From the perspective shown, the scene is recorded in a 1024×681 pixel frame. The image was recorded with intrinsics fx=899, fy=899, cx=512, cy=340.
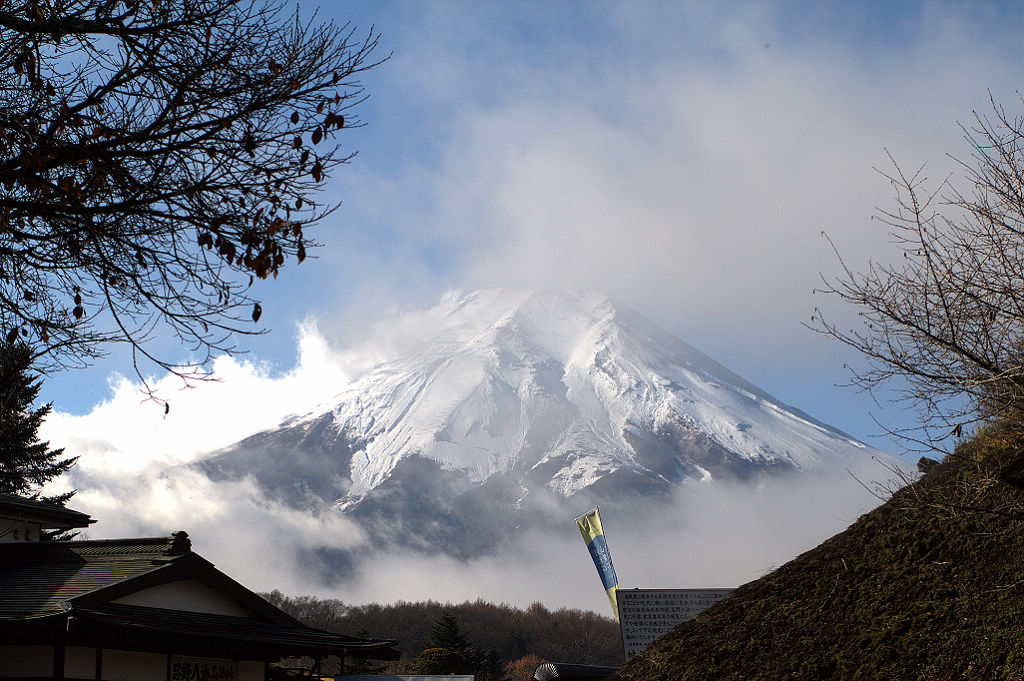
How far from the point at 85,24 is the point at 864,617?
9.01 meters

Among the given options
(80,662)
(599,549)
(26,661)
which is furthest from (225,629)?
(599,549)

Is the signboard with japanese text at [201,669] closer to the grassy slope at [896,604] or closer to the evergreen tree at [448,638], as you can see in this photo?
the grassy slope at [896,604]

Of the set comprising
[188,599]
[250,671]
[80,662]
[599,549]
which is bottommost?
[250,671]

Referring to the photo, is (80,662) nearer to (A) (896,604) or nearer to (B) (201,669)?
(B) (201,669)

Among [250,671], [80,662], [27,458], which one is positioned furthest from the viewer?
[27,458]

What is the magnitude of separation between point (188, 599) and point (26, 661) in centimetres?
302

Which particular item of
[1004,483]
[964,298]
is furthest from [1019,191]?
[1004,483]

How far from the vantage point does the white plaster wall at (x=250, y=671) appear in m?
16.2

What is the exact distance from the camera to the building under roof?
43.4 ft

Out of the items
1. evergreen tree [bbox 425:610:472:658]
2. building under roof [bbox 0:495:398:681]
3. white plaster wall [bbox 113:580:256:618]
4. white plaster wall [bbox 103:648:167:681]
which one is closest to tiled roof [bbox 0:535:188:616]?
building under roof [bbox 0:495:398:681]

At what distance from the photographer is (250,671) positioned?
53.9 ft

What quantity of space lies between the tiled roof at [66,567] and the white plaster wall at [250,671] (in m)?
2.35

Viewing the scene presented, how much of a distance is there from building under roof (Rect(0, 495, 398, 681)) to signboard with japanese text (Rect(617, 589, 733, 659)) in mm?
5329

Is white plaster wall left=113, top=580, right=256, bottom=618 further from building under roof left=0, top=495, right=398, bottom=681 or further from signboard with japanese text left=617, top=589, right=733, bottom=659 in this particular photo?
signboard with japanese text left=617, top=589, right=733, bottom=659
